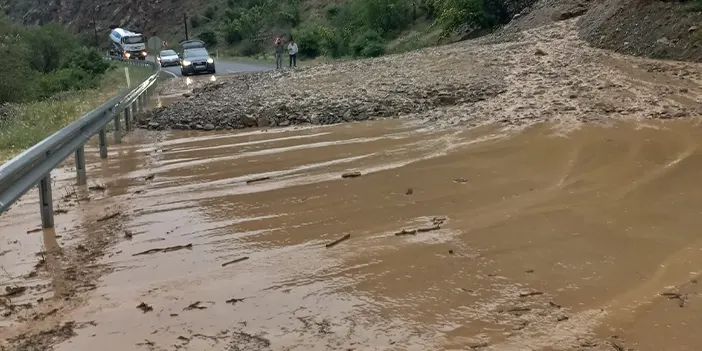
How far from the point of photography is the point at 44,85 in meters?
40.1

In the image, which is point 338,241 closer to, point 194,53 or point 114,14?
point 194,53

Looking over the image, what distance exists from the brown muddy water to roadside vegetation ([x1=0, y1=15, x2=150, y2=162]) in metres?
5.27

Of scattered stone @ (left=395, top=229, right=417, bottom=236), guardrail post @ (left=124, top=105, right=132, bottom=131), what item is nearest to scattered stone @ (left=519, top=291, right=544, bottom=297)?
scattered stone @ (left=395, top=229, right=417, bottom=236)

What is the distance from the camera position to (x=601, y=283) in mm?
4355

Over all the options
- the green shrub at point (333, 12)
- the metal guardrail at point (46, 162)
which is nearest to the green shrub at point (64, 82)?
the green shrub at point (333, 12)

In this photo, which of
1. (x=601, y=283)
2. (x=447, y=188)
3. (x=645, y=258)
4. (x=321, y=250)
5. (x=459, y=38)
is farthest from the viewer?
(x=459, y=38)

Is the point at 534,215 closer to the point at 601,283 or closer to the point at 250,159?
the point at 601,283

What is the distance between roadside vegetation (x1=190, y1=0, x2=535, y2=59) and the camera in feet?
102

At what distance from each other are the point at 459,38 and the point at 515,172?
82.4 ft

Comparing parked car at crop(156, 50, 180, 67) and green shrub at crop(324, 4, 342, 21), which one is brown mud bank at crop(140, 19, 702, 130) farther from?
green shrub at crop(324, 4, 342, 21)

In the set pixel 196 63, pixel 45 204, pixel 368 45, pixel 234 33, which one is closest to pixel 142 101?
pixel 45 204

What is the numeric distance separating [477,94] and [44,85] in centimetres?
3444

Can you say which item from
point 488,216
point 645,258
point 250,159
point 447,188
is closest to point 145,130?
point 250,159

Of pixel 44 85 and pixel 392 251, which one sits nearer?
pixel 392 251
